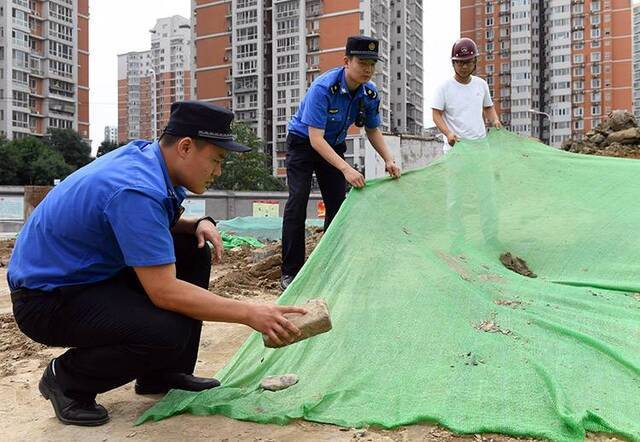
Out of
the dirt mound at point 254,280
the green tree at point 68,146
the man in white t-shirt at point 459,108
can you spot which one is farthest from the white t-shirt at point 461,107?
the green tree at point 68,146

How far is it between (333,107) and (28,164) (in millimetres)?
34511

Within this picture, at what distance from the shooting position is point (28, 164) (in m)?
33.3

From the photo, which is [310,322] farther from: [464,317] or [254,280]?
[254,280]

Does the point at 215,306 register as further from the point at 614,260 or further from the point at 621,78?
the point at 621,78

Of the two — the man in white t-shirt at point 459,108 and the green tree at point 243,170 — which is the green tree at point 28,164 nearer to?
the green tree at point 243,170

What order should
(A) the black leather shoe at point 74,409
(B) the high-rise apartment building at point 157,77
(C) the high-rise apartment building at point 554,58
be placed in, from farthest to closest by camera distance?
(B) the high-rise apartment building at point 157,77 → (C) the high-rise apartment building at point 554,58 → (A) the black leather shoe at point 74,409

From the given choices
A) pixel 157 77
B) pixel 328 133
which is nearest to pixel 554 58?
pixel 157 77

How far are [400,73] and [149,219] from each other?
68.0m

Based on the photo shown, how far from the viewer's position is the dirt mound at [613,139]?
8.39 metres

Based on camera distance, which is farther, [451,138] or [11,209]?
[11,209]

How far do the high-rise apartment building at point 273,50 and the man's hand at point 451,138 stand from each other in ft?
146

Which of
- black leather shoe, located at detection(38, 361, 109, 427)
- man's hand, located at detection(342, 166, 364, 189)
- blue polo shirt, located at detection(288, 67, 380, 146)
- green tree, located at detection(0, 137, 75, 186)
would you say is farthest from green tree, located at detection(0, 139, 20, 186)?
black leather shoe, located at detection(38, 361, 109, 427)

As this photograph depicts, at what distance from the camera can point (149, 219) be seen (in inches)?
60.4

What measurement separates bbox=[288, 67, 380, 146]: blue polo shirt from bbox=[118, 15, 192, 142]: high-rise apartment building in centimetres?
8302
